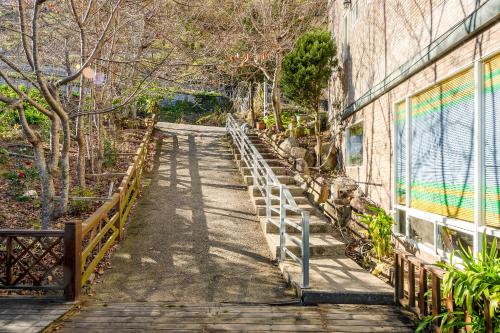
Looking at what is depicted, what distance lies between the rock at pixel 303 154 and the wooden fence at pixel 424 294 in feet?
24.9

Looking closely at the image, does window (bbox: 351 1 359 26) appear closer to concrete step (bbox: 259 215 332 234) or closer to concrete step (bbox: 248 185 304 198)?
concrete step (bbox: 248 185 304 198)

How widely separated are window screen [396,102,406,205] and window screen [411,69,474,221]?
322mm

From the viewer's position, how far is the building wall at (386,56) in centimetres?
533

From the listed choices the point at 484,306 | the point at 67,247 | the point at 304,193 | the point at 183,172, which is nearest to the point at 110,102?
the point at 183,172

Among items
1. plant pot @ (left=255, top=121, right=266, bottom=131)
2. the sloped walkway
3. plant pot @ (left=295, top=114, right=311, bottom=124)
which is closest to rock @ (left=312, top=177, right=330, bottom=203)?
the sloped walkway

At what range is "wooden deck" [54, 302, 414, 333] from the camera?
13.6 feet

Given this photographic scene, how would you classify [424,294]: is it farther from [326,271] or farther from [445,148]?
[445,148]

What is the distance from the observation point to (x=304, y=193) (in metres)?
10.5

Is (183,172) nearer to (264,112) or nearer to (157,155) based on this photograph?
(157,155)

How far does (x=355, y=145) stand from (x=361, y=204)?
2140 mm

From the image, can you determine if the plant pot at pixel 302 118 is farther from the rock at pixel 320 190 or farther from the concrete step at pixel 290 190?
the concrete step at pixel 290 190

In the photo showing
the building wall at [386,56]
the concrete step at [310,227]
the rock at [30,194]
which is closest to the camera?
the building wall at [386,56]

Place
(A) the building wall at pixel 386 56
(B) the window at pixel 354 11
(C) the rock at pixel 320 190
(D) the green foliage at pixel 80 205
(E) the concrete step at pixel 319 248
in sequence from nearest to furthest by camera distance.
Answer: (A) the building wall at pixel 386 56, (E) the concrete step at pixel 319 248, (D) the green foliage at pixel 80 205, (C) the rock at pixel 320 190, (B) the window at pixel 354 11

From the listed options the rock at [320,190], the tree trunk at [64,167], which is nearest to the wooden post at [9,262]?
the tree trunk at [64,167]
